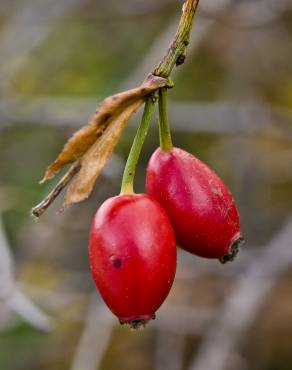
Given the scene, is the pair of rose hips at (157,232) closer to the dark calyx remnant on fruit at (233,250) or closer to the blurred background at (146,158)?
the dark calyx remnant on fruit at (233,250)

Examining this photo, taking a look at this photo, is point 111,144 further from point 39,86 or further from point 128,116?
point 39,86

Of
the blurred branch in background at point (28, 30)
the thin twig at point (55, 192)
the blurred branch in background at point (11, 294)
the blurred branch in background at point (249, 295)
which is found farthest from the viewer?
the blurred branch in background at point (28, 30)

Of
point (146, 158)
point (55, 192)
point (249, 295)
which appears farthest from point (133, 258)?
point (146, 158)

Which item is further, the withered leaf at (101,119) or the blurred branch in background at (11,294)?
the blurred branch in background at (11,294)

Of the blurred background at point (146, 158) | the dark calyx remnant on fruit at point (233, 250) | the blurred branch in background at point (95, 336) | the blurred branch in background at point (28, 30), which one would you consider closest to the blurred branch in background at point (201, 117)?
the blurred background at point (146, 158)

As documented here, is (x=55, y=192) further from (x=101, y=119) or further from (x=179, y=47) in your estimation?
(x=179, y=47)

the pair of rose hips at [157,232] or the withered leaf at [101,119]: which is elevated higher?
the withered leaf at [101,119]

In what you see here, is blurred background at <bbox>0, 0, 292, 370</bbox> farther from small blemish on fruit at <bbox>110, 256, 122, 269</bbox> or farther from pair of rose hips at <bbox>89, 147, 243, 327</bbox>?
small blemish on fruit at <bbox>110, 256, 122, 269</bbox>
